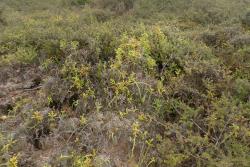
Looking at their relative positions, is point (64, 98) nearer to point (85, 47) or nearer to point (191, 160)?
point (85, 47)

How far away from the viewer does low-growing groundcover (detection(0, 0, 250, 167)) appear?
13.0 ft

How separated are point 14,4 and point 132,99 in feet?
47.2

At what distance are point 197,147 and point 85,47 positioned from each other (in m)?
2.14

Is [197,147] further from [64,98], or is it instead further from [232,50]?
[232,50]

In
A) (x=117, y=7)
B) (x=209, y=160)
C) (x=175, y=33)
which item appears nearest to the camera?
(x=209, y=160)

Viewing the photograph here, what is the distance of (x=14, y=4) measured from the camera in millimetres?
17438

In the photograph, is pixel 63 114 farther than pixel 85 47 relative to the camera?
No

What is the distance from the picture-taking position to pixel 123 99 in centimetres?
447

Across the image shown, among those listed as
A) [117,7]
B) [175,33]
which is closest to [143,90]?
[175,33]

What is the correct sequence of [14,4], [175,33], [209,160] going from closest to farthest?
1. [209,160]
2. [175,33]
3. [14,4]

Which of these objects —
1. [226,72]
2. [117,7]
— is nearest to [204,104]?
[226,72]

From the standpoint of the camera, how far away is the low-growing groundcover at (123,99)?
395 centimetres

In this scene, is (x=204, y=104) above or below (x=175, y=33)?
below

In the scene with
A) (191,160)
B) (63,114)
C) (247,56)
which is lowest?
(191,160)
